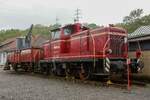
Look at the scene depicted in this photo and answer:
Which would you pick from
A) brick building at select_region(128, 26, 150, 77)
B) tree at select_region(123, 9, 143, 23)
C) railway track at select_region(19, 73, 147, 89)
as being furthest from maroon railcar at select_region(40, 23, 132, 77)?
tree at select_region(123, 9, 143, 23)

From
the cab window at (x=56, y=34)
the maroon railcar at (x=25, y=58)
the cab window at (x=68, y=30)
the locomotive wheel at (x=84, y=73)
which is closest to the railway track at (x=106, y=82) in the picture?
the locomotive wheel at (x=84, y=73)

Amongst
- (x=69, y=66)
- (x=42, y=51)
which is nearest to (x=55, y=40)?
(x=69, y=66)

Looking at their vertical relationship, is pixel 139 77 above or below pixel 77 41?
below

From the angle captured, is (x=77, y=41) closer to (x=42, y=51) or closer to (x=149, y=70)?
(x=149, y=70)

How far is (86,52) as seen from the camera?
17.5 meters

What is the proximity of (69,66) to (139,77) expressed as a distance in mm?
4053

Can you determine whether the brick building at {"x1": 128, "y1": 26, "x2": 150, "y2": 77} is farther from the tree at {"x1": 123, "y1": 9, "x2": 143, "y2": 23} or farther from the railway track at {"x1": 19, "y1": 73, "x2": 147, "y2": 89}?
the tree at {"x1": 123, "y1": 9, "x2": 143, "y2": 23}

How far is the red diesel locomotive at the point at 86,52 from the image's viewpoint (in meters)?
16.5

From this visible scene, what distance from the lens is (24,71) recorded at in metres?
29.0

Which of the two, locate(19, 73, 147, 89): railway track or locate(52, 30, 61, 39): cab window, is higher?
locate(52, 30, 61, 39): cab window

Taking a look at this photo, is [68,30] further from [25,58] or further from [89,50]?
[25,58]

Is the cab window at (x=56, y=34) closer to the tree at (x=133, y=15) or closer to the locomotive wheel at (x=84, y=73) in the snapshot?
the locomotive wheel at (x=84, y=73)

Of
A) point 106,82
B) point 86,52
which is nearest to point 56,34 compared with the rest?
point 86,52

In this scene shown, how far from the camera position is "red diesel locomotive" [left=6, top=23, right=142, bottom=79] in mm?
16484
